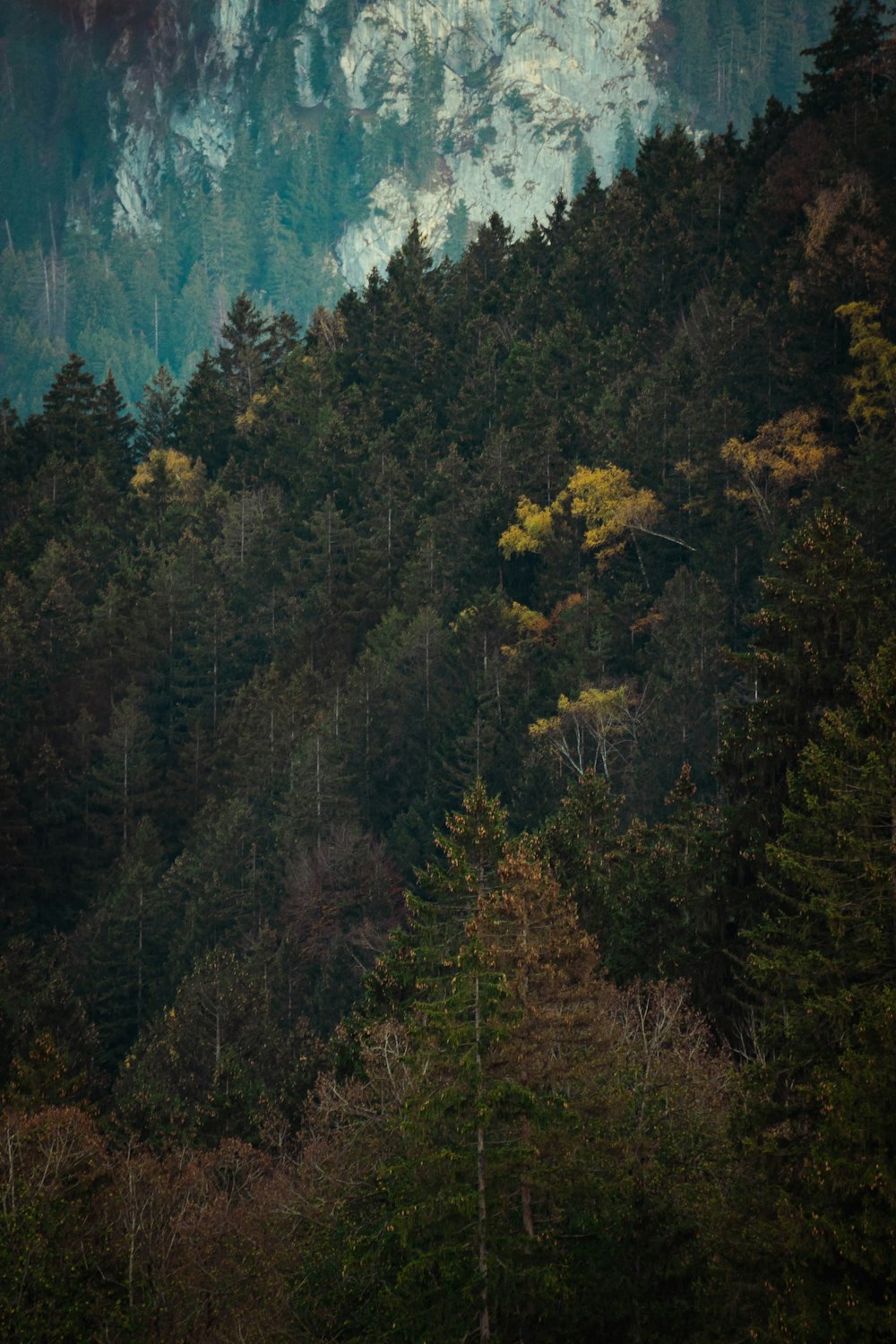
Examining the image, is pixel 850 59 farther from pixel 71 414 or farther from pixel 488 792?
pixel 71 414

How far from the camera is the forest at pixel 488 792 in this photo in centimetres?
1908

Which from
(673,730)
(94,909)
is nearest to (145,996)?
(94,909)

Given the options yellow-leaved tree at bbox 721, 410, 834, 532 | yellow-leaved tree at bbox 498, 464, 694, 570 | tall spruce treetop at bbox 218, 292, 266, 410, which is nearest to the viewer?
yellow-leaved tree at bbox 721, 410, 834, 532

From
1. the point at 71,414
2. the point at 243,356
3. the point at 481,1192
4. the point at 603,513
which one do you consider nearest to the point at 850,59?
the point at 603,513

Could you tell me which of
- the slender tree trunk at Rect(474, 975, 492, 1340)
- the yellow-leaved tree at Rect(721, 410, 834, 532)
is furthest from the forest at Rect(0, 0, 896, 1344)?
the yellow-leaved tree at Rect(721, 410, 834, 532)

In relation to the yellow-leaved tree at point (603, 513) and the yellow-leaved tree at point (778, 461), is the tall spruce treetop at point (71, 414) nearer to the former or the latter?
the yellow-leaved tree at point (603, 513)

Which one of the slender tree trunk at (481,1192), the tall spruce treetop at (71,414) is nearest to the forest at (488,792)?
the slender tree trunk at (481,1192)

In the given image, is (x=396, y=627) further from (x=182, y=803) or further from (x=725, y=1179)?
(x=725, y=1179)

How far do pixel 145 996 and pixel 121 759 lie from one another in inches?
637

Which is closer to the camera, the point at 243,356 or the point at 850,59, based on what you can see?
the point at 850,59

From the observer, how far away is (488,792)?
5634 centimetres

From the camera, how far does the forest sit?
19.1 m

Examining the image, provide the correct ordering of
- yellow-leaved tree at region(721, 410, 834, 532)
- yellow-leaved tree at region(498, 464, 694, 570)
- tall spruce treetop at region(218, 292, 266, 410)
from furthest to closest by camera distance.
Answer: tall spruce treetop at region(218, 292, 266, 410)
yellow-leaved tree at region(498, 464, 694, 570)
yellow-leaved tree at region(721, 410, 834, 532)

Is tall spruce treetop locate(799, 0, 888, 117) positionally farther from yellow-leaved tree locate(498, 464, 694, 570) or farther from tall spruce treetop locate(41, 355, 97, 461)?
tall spruce treetop locate(41, 355, 97, 461)
